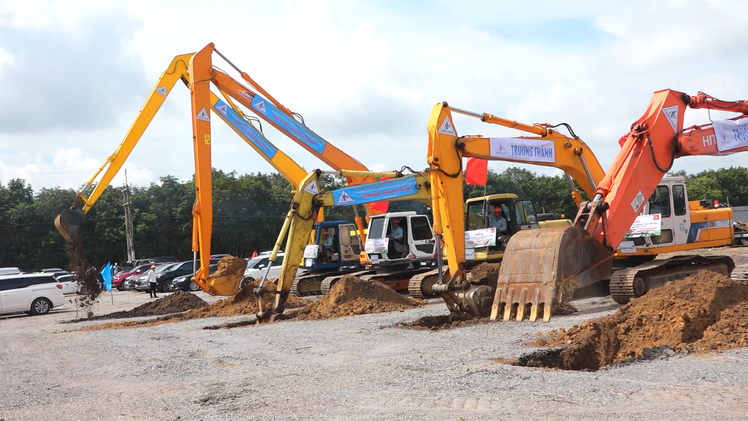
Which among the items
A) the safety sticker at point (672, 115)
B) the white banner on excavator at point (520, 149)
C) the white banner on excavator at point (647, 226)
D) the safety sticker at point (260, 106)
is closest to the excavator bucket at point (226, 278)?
the safety sticker at point (260, 106)

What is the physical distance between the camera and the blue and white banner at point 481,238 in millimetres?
17266

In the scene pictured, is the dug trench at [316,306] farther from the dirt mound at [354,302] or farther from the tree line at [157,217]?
the tree line at [157,217]

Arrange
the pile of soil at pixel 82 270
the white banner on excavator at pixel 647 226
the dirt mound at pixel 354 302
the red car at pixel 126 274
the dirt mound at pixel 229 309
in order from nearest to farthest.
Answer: the white banner on excavator at pixel 647 226 → the dirt mound at pixel 354 302 → the dirt mound at pixel 229 309 → the pile of soil at pixel 82 270 → the red car at pixel 126 274

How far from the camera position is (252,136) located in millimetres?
20125


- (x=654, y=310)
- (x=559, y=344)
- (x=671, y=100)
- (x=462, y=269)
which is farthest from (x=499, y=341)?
(x=671, y=100)

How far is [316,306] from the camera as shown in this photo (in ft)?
53.6

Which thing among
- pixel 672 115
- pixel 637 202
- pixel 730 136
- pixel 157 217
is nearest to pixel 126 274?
pixel 157 217

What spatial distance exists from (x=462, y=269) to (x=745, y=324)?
4797 millimetres

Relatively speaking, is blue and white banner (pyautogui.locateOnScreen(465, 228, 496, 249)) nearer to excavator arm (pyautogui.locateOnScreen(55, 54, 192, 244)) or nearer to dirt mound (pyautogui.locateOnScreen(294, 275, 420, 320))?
dirt mound (pyautogui.locateOnScreen(294, 275, 420, 320))

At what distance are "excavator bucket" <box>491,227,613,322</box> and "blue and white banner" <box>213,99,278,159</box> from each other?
9767mm

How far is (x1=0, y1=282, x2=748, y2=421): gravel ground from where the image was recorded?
20.3 feet

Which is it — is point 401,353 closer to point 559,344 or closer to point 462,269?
point 559,344

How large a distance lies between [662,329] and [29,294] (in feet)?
72.4

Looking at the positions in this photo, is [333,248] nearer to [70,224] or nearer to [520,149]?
[70,224]
